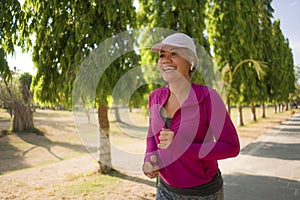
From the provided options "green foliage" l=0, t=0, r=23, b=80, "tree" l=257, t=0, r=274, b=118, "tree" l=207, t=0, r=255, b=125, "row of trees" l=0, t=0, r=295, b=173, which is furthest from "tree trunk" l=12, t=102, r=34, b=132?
"tree" l=257, t=0, r=274, b=118

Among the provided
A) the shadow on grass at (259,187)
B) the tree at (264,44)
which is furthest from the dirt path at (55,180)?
the tree at (264,44)

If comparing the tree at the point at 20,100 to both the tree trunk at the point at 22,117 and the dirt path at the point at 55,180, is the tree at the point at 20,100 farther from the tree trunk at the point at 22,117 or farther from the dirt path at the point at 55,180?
the dirt path at the point at 55,180

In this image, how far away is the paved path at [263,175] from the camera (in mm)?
4388

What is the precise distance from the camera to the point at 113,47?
492cm

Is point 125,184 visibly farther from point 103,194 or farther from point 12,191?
point 12,191

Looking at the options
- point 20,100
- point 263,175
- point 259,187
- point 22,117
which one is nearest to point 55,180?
point 22,117

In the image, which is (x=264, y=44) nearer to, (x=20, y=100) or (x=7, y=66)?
(x=20, y=100)

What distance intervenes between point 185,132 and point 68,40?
3969 mm

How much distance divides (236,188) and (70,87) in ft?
12.0

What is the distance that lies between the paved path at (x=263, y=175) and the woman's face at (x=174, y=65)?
10.9 ft

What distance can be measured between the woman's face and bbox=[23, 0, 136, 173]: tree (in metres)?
3.19

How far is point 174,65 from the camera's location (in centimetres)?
171

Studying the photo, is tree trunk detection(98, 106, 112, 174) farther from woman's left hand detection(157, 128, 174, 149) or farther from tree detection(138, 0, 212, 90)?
woman's left hand detection(157, 128, 174, 149)

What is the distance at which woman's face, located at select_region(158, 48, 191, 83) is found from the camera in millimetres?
1706
